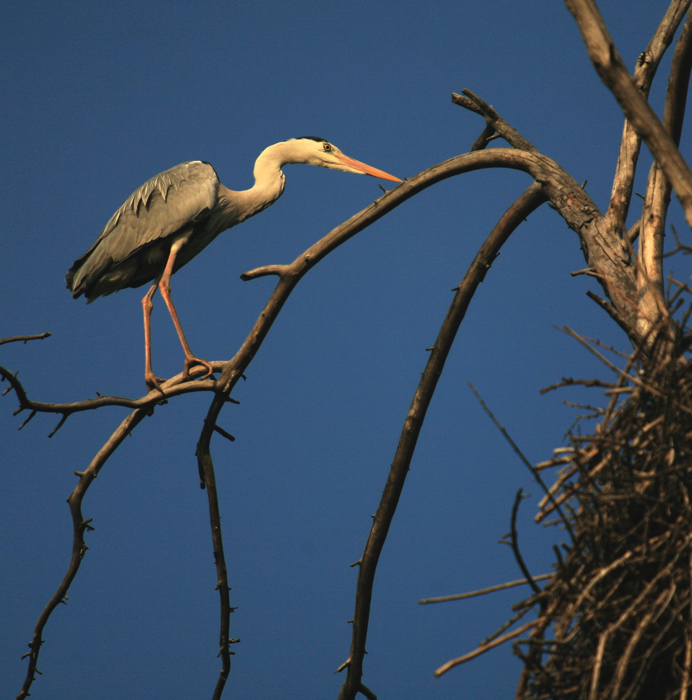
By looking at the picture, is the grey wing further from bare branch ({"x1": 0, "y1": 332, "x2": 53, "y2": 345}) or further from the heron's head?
bare branch ({"x1": 0, "y1": 332, "x2": 53, "y2": 345})

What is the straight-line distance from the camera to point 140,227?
5430 mm

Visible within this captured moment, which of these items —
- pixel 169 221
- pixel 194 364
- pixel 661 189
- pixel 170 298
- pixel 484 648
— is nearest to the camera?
pixel 484 648

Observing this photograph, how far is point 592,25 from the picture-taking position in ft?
6.79

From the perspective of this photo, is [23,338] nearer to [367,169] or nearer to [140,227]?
[140,227]

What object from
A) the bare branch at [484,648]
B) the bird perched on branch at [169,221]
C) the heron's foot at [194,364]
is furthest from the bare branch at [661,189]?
the bird perched on branch at [169,221]

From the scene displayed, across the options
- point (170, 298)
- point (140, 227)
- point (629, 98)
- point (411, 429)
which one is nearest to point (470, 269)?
point (411, 429)

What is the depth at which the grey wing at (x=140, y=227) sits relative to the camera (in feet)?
17.5

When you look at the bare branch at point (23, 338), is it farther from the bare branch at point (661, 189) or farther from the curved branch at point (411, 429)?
the bare branch at point (661, 189)

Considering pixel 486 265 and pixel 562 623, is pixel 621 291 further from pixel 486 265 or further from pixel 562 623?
pixel 562 623

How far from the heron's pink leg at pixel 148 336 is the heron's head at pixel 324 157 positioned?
145 cm

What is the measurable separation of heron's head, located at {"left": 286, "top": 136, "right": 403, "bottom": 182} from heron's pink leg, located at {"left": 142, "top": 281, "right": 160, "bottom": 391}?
1.45 meters

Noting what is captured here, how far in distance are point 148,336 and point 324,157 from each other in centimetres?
197

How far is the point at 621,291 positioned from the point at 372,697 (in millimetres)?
2110

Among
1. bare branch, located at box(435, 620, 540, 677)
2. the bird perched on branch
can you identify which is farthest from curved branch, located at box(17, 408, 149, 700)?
bare branch, located at box(435, 620, 540, 677)
